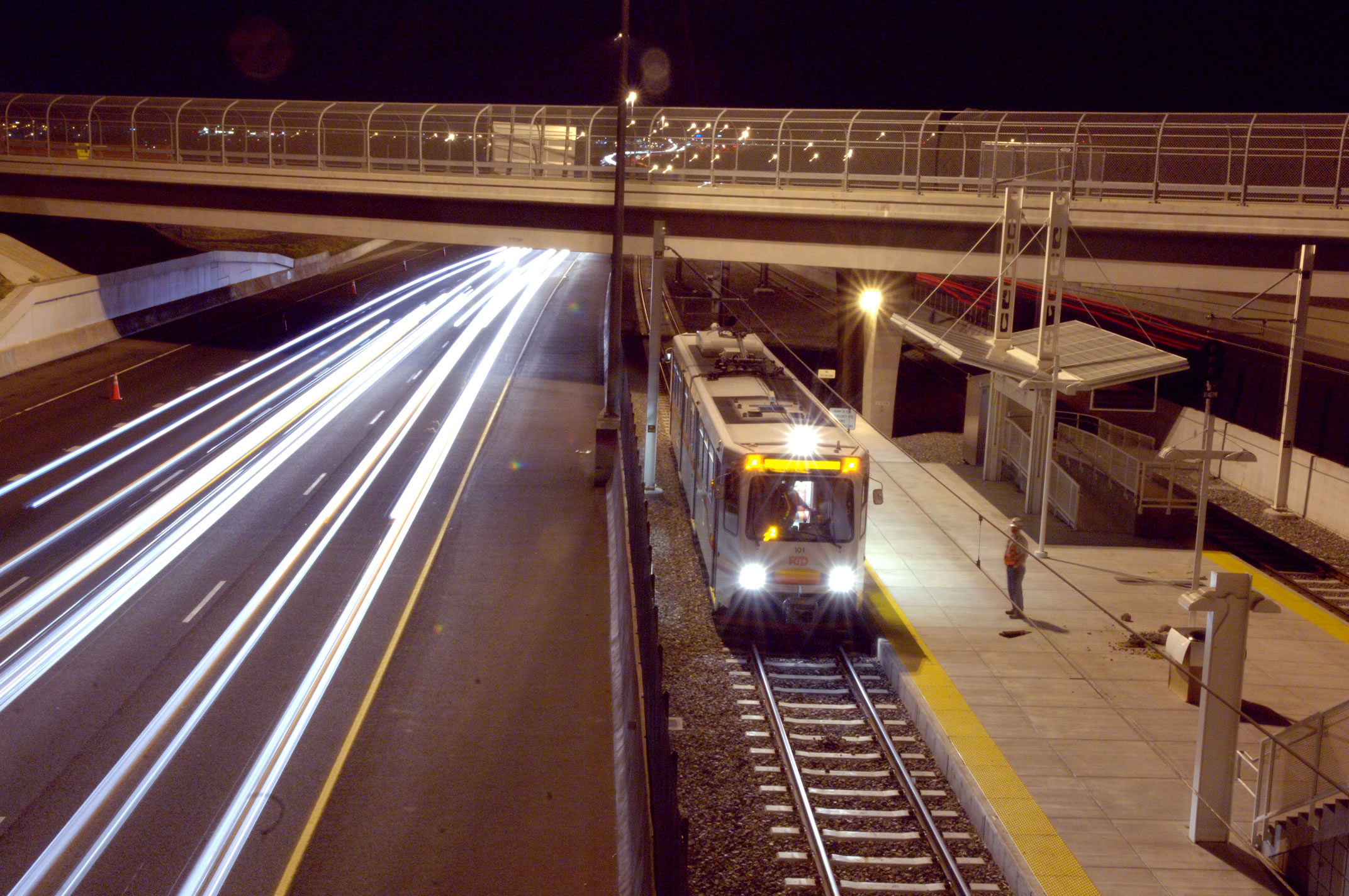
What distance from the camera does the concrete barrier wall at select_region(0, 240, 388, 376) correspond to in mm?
30016

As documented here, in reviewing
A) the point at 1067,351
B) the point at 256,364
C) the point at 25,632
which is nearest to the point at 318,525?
the point at 25,632

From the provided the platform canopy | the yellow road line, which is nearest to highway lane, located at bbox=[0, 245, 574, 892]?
the yellow road line

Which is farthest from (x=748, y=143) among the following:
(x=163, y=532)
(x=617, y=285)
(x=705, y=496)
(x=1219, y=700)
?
(x=1219, y=700)

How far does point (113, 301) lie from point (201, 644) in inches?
1041

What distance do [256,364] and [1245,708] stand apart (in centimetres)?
2738

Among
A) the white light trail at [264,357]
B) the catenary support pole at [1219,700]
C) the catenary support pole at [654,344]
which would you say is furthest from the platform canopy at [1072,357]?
the white light trail at [264,357]

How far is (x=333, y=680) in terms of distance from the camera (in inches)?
477

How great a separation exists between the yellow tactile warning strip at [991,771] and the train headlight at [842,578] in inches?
37.9

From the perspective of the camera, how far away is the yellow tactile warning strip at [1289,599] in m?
15.4

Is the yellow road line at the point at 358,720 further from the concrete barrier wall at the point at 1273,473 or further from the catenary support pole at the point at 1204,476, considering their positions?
the concrete barrier wall at the point at 1273,473

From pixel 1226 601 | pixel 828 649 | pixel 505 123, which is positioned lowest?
pixel 828 649

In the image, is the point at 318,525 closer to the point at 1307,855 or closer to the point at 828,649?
the point at 828,649

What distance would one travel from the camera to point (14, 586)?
14547 millimetres

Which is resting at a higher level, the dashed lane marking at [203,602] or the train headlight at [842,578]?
the train headlight at [842,578]
